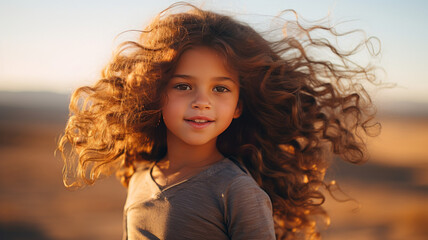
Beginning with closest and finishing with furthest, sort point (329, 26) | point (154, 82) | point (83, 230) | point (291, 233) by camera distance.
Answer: point (154, 82)
point (329, 26)
point (291, 233)
point (83, 230)

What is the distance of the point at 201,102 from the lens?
2.08 meters

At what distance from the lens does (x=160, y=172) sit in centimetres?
239

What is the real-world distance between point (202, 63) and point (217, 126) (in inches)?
12.5

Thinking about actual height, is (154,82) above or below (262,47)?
below

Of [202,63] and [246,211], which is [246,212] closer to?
[246,211]

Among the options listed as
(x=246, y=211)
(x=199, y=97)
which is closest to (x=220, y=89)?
(x=199, y=97)

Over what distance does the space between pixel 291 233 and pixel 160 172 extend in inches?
34.7

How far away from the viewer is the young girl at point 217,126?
207cm

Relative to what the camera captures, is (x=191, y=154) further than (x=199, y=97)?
Yes

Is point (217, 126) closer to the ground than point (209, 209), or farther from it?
farther from it

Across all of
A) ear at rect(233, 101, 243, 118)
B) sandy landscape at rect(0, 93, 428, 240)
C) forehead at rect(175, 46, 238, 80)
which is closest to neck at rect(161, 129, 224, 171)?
ear at rect(233, 101, 243, 118)

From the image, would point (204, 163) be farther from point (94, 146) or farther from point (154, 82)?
point (94, 146)

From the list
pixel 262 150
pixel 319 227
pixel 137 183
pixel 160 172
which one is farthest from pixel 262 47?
pixel 319 227

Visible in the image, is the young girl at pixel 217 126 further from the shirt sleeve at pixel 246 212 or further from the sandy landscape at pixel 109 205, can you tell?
the sandy landscape at pixel 109 205
